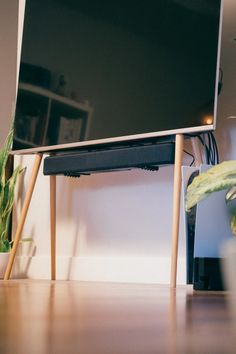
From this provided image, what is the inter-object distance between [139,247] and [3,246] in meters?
0.87

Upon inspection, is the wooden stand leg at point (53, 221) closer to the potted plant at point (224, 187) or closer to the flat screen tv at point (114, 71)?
the flat screen tv at point (114, 71)

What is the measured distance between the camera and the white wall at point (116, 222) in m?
2.18

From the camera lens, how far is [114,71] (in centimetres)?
218

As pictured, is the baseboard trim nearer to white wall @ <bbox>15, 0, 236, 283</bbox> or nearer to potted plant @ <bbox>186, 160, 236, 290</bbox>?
white wall @ <bbox>15, 0, 236, 283</bbox>

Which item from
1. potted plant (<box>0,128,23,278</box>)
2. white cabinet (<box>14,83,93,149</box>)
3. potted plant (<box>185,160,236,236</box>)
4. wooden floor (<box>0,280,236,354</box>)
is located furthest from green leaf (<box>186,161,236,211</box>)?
potted plant (<box>0,128,23,278</box>)

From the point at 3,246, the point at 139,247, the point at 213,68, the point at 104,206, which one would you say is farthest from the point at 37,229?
the point at 213,68

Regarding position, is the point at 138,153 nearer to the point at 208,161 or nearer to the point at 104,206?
the point at 208,161

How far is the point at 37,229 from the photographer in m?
2.97

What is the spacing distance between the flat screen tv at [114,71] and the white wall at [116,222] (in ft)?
0.91

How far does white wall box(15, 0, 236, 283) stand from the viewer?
218 centimetres

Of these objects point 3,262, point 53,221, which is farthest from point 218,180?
point 3,262

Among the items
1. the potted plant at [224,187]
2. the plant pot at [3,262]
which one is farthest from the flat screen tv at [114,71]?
the potted plant at [224,187]

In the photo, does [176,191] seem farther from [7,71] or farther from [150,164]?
[7,71]

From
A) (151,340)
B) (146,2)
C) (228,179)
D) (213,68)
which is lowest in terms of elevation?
(151,340)
